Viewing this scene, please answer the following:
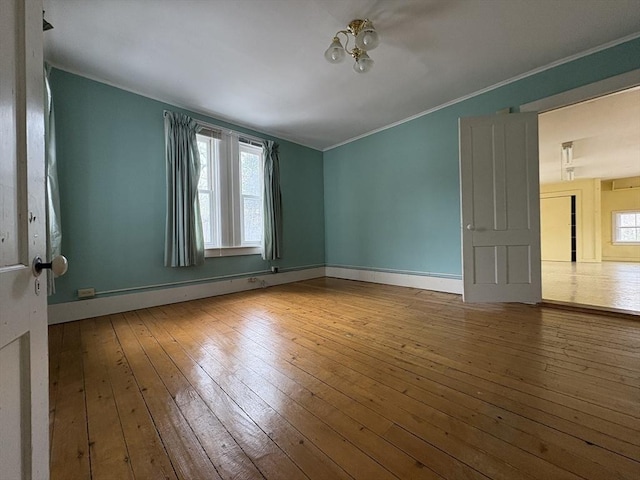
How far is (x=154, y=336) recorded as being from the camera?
2.28 m

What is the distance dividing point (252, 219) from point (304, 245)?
1.21 meters

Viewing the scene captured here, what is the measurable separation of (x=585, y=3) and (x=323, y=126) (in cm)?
304

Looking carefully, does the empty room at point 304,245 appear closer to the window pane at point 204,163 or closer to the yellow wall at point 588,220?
the window pane at point 204,163

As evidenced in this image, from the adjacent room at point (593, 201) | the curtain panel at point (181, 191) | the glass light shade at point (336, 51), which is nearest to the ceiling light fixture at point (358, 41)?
the glass light shade at point (336, 51)

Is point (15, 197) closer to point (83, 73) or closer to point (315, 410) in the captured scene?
point (315, 410)

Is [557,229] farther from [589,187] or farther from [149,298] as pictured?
[149,298]

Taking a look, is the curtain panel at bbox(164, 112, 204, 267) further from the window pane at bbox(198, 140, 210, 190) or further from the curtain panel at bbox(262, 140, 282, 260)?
the curtain panel at bbox(262, 140, 282, 260)

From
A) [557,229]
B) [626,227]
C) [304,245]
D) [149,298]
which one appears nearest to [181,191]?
[149,298]

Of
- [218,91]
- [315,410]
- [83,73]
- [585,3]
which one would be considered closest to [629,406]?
[315,410]

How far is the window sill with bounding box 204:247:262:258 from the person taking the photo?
3742 millimetres

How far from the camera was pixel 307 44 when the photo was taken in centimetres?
239

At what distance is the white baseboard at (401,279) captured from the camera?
11.9 ft

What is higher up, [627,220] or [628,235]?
[627,220]

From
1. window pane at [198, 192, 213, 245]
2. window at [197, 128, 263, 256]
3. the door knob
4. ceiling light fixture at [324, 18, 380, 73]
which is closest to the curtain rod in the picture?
window at [197, 128, 263, 256]
